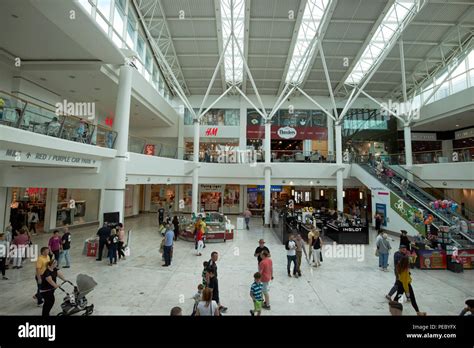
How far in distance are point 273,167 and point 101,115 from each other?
1491 cm

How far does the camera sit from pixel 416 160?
20094 mm

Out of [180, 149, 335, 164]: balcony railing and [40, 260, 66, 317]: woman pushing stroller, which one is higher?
[180, 149, 335, 164]: balcony railing

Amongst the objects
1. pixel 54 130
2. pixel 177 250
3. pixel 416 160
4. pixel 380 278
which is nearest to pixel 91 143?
pixel 54 130

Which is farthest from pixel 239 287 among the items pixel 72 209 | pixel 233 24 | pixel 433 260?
pixel 233 24

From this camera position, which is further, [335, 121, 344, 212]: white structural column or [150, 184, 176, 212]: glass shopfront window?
[150, 184, 176, 212]: glass shopfront window

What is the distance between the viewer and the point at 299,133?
2733 centimetres

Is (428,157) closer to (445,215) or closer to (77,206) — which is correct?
(445,215)

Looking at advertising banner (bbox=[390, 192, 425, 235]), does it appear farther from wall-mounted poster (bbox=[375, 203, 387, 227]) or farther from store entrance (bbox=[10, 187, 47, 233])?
store entrance (bbox=[10, 187, 47, 233])

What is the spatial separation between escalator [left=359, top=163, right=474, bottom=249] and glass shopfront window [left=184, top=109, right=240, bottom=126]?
14.5 meters

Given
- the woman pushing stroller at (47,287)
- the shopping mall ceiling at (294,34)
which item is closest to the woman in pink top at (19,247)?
the woman pushing stroller at (47,287)

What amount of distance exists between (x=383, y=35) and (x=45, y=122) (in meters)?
24.1

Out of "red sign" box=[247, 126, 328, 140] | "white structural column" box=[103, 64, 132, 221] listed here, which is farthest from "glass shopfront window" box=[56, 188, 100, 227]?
"red sign" box=[247, 126, 328, 140]

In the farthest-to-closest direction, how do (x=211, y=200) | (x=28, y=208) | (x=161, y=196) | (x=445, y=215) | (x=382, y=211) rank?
(x=211, y=200), (x=161, y=196), (x=382, y=211), (x=28, y=208), (x=445, y=215)

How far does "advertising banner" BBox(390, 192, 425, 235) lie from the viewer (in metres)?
13.5
